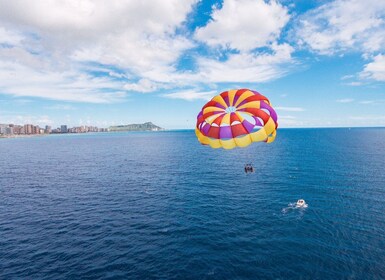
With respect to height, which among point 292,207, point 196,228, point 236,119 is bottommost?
point 196,228

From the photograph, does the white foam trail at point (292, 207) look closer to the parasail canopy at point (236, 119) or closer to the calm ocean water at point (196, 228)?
the calm ocean water at point (196, 228)

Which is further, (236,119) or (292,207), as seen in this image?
(292,207)

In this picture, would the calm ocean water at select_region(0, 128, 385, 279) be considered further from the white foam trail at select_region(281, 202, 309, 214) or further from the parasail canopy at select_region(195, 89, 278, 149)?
the parasail canopy at select_region(195, 89, 278, 149)

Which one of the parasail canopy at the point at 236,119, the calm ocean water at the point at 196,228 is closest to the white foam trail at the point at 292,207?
the calm ocean water at the point at 196,228

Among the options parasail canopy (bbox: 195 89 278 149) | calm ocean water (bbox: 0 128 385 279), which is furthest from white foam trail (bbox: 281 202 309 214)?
parasail canopy (bbox: 195 89 278 149)

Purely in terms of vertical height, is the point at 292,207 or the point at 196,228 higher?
the point at 292,207

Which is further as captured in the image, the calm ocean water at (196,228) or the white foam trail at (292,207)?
the white foam trail at (292,207)

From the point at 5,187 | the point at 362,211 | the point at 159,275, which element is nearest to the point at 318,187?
the point at 362,211

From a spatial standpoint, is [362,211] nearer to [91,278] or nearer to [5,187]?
[91,278]

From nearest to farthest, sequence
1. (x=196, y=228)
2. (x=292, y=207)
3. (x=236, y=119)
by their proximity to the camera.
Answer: (x=236, y=119) → (x=196, y=228) → (x=292, y=207)

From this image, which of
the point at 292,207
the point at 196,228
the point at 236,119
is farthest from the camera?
the point at 292,207
